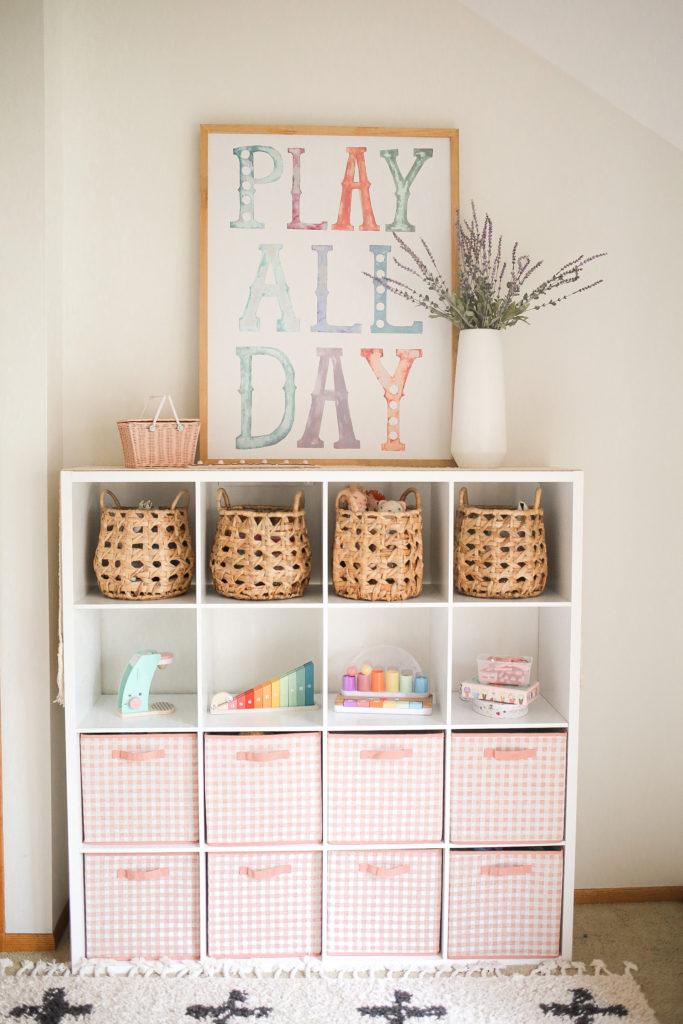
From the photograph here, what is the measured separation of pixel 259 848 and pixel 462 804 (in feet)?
1.79

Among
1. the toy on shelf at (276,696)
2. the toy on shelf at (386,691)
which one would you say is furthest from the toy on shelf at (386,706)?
the toy on shelf at (276,696)

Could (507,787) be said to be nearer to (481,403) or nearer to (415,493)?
(415,493)

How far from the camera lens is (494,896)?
223cm

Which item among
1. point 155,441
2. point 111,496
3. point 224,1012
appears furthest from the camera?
point 111,496

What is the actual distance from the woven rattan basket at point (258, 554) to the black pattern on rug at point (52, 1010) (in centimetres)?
106

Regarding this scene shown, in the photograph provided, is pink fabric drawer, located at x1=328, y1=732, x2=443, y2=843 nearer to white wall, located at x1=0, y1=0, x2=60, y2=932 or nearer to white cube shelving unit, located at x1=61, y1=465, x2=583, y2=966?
white cube shelving unit, located at x1=61, y1=465, x2=583, y2=966

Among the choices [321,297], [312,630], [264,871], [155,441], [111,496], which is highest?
[321,297]

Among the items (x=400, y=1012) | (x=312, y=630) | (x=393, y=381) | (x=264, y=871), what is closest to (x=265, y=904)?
(x=264, y=871)

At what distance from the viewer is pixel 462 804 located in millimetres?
2217

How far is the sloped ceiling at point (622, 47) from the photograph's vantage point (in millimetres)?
2393

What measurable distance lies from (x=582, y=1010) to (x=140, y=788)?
1226mm

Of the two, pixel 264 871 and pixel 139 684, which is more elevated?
pixel 139 684

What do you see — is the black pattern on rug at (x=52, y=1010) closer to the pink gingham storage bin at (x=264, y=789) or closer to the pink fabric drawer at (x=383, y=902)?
the pink gingham storage bin at (x=264, y=789)

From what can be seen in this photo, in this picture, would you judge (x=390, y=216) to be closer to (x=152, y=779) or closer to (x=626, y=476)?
(x=626, y=476)
